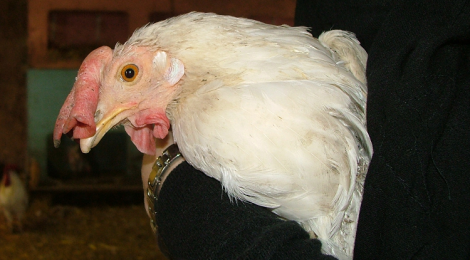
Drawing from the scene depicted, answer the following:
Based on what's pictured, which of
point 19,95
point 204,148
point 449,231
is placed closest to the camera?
point 449,231

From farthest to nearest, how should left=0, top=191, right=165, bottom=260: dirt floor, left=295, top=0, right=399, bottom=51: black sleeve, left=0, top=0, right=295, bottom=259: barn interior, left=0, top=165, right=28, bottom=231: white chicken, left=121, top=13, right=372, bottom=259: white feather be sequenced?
left=0, top=165, right=28, bottom=231: white chicken < left=0, top=191, right=165, bottom=260: dirt floor < left=0, top=0, right=295, bottom=259: barn interior < left=295, top=0, right=399, bottom=51: black sleeve < left=121, top=13, right=372, bottom=259: white feather

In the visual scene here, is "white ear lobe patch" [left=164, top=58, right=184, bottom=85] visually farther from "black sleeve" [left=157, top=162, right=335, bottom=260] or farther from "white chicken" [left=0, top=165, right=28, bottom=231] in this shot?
"white chicken" [left=0, top=165, right=28, bottom=231]

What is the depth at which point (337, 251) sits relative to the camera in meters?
1.07

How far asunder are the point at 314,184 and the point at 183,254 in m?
0.41

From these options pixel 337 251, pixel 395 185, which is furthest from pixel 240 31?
pixel 337 251

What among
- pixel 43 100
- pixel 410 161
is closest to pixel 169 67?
pixel 410 161

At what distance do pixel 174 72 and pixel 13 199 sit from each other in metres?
3.92

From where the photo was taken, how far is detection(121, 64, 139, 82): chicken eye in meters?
1.02

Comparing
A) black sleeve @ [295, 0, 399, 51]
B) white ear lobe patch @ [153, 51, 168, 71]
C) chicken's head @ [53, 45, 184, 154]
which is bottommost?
chicken's head @ [53, 45, 184, 154]

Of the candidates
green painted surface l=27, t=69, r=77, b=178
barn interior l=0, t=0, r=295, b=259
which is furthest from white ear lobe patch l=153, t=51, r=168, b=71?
green painted surface l=27, t=69, r=77, b=178

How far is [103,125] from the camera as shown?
3.41 ft

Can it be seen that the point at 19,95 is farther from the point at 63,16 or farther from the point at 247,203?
the point at 247,203

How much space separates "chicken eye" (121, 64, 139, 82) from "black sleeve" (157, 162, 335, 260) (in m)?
0.31

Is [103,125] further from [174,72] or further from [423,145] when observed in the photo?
[423,145]
